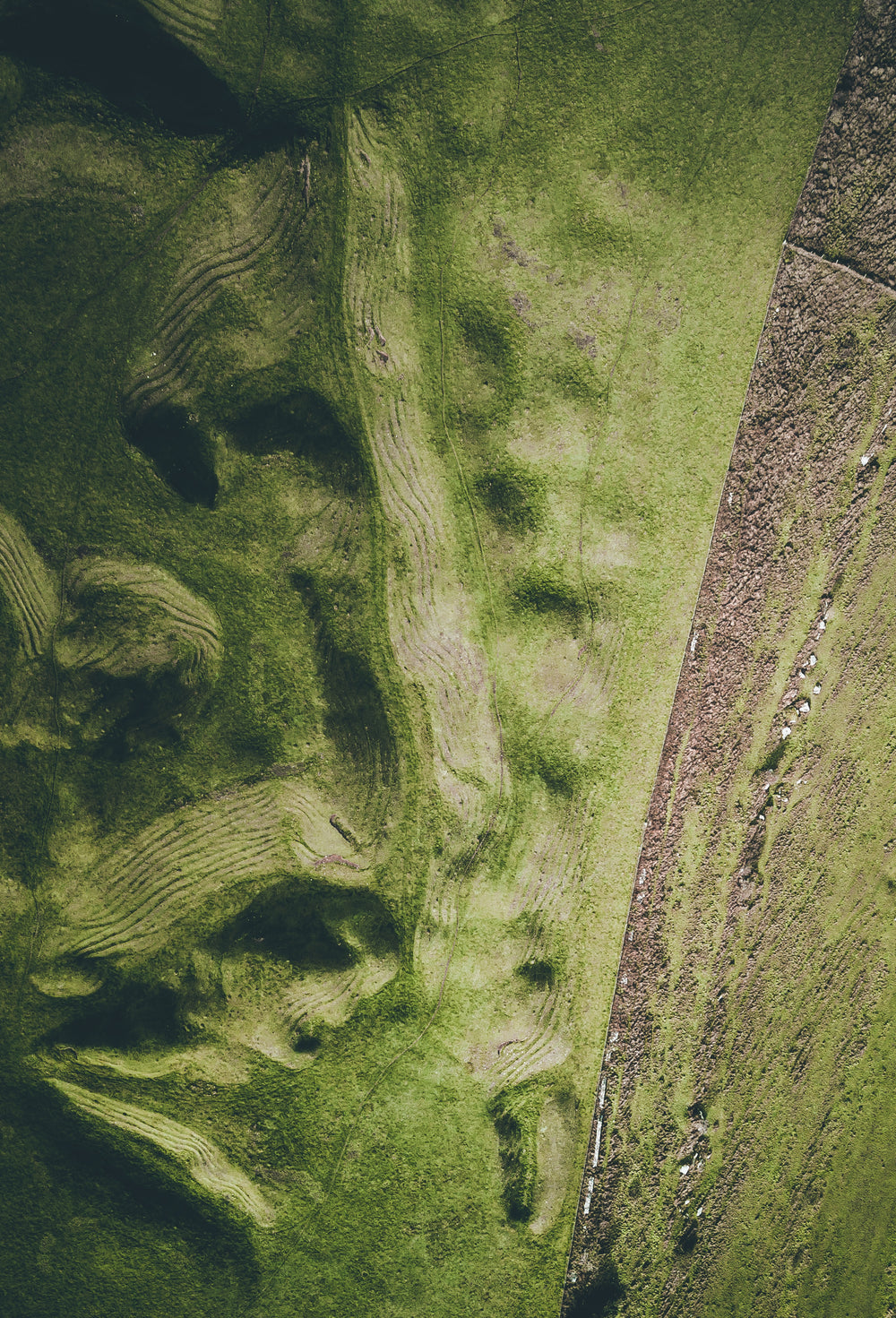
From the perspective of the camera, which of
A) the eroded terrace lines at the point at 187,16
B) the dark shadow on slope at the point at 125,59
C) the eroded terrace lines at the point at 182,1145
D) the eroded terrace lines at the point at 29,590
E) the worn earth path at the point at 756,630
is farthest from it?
the worn earth path at the point at 756,630

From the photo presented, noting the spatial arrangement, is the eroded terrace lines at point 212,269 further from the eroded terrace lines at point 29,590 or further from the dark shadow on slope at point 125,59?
the eroded terrace lines at point 29,590

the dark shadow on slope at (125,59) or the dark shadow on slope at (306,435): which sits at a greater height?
the dark shadow on slope at (125,59)

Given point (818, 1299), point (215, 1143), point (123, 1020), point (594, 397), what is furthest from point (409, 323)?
point (818, 1299)

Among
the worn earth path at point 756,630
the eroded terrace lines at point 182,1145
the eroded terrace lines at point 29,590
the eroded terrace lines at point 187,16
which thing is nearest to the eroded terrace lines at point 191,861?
the eroded terrace lines at point 182,1145

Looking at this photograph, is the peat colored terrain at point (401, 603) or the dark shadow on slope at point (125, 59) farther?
the peat colored terrain at point (401, 603)

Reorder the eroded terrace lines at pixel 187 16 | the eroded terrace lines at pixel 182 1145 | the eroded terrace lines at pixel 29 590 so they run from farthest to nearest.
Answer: the eroded terrace lines at pixel 182 1145
the eroded terrace lines at pixel 29 590
the eroded terrace lines at pixel 187 16

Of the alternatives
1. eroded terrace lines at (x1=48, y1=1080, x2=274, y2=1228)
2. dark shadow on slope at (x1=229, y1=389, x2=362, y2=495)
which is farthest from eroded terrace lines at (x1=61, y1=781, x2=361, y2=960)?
dark shadow on slope at (x1=229, y1=389, x2=362, y2=495)

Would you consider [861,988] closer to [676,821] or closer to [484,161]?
[676,821]
